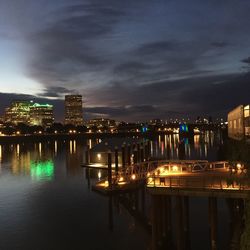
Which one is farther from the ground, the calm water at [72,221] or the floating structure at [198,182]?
the floating structure at [198,182]

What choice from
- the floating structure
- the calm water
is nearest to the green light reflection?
the calm water

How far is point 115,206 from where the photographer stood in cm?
4481

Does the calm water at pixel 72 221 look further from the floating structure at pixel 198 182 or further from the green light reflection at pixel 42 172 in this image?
the green light reflection at pixel 42 172

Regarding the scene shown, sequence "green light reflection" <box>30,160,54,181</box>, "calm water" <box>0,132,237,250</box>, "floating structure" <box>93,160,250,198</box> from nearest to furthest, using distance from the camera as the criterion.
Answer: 1. "floating structure" <box>93,160,250,198</box>
2. "calm water" <box>0,132,237,250</box>
3. "green light reflection" <box>30,160,54,181</box>

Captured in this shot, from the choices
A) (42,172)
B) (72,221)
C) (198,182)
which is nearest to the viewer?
(198,182)

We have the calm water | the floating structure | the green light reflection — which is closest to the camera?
the floating structure

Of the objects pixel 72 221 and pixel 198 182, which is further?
pixel 72 221

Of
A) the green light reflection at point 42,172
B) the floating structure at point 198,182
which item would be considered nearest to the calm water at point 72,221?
the floating structure at point 198,182

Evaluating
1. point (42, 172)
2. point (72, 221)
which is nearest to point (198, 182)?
point (72, 221)

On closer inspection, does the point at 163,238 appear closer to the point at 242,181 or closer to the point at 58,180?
the point at 242,181

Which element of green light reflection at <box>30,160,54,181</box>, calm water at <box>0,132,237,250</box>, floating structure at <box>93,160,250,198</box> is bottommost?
calm water at <box>0,132,237,250</box>

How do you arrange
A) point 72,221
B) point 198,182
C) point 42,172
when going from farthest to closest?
point 42,172
point 72,221
point 198,182

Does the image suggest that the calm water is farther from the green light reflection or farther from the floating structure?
the green light reflection

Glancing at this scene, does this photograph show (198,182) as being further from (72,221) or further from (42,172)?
(42,172)
